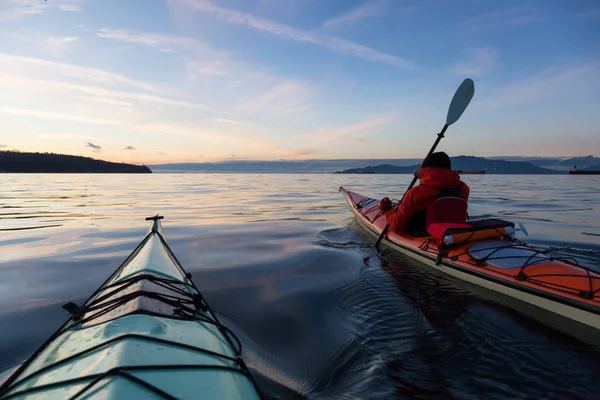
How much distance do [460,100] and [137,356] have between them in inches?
394

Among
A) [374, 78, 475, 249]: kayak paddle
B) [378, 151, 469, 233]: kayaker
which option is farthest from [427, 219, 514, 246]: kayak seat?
[374, 78, 475, 249]: kayak paddle

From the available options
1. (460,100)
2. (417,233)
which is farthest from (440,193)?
(460,100)

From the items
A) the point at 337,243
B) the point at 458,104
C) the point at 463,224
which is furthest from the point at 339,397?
the point at 458,104

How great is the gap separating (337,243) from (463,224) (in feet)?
12.1

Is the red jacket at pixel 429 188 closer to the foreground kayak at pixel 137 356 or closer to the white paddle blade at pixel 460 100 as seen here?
the white paddle blade at pixel 460 100

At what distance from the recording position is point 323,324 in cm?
419

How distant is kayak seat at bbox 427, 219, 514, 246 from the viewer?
5.43 metres

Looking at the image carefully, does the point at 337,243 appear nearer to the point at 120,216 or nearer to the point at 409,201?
the point at 409,201

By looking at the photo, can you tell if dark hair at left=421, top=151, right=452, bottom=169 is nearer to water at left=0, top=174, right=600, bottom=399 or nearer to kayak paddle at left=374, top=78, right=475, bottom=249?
water at left=0, top=174, right=600, bottom=399

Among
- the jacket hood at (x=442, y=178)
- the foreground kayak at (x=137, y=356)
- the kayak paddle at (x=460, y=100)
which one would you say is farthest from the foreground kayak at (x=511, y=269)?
the kayak paddle at (x=460, y=100)

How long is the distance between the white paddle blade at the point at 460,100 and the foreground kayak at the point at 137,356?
349 inches

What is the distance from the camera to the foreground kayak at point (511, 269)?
3711 mm

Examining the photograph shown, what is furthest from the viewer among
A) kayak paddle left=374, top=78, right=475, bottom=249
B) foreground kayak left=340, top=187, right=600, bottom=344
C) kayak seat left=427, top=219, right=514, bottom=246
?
kayak paddle left=374, top=78, right=475, bottom=249

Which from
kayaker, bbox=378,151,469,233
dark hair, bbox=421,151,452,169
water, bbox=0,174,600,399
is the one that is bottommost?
water, bbox=0,174,600,399
